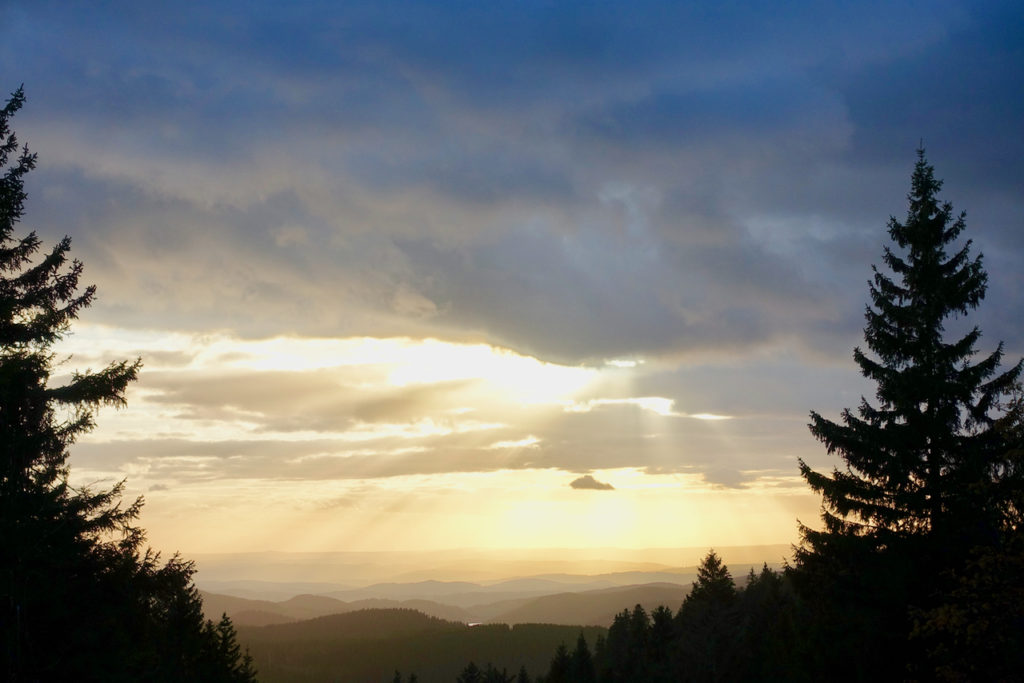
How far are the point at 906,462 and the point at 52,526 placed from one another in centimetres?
2042

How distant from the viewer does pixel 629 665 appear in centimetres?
7406

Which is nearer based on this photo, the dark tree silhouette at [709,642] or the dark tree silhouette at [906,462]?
the dark tree silhouette at [906,462]

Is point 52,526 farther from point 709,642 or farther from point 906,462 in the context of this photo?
point 709,642

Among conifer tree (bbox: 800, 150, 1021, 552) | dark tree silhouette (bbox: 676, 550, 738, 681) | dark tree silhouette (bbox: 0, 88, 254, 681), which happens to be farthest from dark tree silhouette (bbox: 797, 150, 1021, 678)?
dark tree silhouette (bbox: 676, 550, 738, 681)

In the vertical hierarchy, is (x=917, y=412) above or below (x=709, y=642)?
above

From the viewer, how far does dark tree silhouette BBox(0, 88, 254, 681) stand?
14320mm

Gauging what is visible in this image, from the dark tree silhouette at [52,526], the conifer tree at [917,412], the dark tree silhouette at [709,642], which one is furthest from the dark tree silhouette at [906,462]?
the dark tree silhouette at [709,642]

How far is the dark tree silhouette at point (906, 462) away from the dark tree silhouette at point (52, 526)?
56.3ft

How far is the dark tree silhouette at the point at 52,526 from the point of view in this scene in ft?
47.0

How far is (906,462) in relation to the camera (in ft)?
61.7

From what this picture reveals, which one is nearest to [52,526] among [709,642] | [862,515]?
[862,515]

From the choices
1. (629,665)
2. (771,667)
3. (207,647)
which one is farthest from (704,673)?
(207,647)

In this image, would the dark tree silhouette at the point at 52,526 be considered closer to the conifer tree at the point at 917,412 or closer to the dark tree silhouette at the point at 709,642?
the conifer tree at the point at 917,412

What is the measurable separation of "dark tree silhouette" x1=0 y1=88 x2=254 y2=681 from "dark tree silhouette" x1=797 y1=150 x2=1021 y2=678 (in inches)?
676
